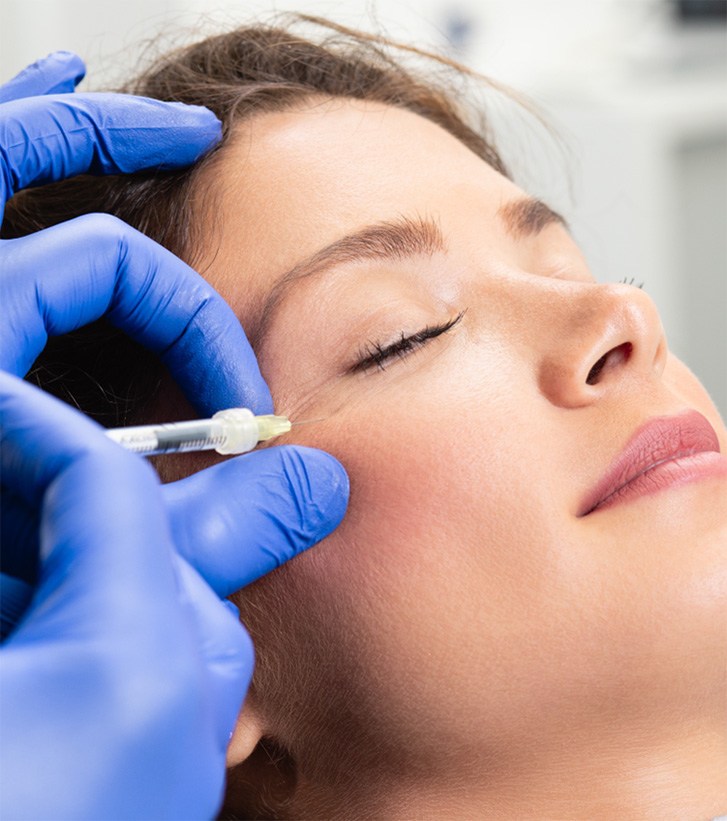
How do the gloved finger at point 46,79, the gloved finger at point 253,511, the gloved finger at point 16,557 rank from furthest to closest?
the gloved finger at point 46,79 < the gloved finger at point 253,511 < the gloved finger at point 16,557

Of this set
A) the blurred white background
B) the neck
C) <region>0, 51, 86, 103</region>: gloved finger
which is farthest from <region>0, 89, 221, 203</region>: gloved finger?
the blurred white background

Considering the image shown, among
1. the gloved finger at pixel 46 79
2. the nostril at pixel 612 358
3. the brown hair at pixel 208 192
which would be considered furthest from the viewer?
the gloved finger at pixel 46 79

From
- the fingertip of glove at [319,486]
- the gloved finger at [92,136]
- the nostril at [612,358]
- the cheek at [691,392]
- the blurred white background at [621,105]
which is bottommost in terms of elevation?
the blurred white background at [621,105]

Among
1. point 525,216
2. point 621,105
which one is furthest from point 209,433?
point 621,105

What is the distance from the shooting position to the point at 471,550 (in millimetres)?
913

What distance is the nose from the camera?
0.96 metres

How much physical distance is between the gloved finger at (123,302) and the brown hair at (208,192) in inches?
3.9

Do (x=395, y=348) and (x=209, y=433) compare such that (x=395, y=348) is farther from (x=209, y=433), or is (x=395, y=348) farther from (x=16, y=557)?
(x=16, y=557)

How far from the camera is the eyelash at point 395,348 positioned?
3.27 ft

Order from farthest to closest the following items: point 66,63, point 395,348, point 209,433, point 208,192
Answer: point 66,63 < point 208,192 < point 395,348 < point 209,433

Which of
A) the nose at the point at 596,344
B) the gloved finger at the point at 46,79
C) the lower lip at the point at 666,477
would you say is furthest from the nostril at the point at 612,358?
the gloved finger at the point at 46,79

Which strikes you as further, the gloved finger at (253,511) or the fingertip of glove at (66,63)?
the fingertip of glove at (66,63)

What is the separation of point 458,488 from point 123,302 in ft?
1.25

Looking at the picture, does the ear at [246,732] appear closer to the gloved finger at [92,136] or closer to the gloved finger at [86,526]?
the gloved finger at [86,526]
